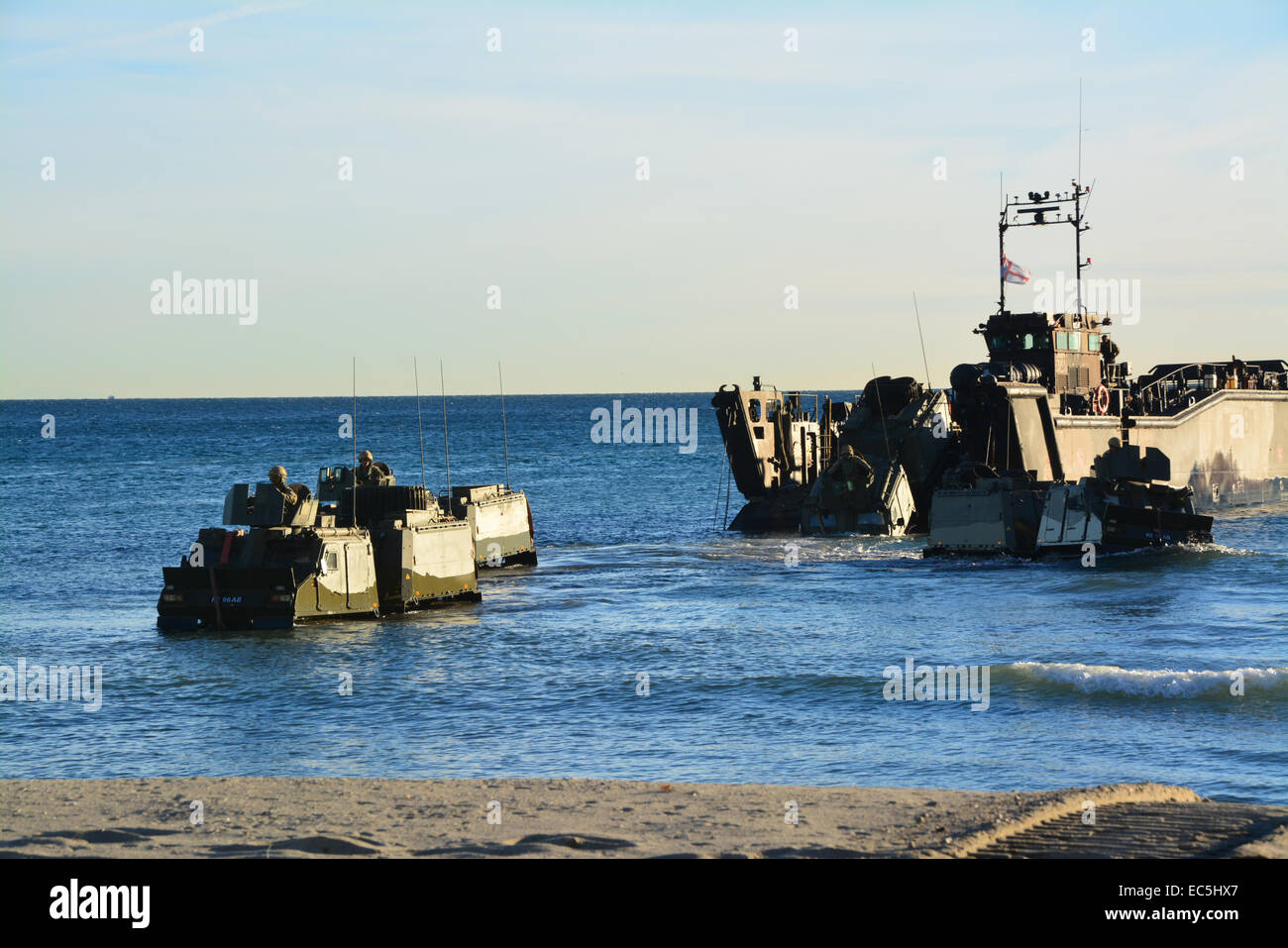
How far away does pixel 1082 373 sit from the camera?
52688 mm

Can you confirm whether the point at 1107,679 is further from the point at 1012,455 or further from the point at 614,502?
the point at 614,502

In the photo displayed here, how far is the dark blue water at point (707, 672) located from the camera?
1513 centimetres

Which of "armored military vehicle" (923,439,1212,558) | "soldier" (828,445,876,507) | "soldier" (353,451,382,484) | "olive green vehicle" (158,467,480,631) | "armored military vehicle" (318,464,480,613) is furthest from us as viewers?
"soldier" (828,445,876,507)

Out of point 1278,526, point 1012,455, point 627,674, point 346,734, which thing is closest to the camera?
point 346,734

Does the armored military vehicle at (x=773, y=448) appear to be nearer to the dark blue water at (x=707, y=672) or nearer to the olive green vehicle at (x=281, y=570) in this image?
the dark blue water at (x=707, y=672)

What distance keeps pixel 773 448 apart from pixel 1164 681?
3193cm

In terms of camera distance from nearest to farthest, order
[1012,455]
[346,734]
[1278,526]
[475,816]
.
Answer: [475,816]
[346,734]
[1012,455]
[1278,526]

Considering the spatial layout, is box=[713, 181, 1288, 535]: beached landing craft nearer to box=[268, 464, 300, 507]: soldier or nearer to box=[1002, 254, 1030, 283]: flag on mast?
box=[1002, 254, 1030, 283]: flag on mast

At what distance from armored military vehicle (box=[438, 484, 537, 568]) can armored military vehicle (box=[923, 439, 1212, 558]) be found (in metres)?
11.4

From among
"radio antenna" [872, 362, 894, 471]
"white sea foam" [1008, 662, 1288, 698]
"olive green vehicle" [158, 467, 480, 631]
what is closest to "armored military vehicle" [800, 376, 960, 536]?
"radio antenna" [872, 362, 894, 471]

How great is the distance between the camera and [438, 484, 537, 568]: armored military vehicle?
36062mm

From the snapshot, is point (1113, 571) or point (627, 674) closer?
point (627, 674)
